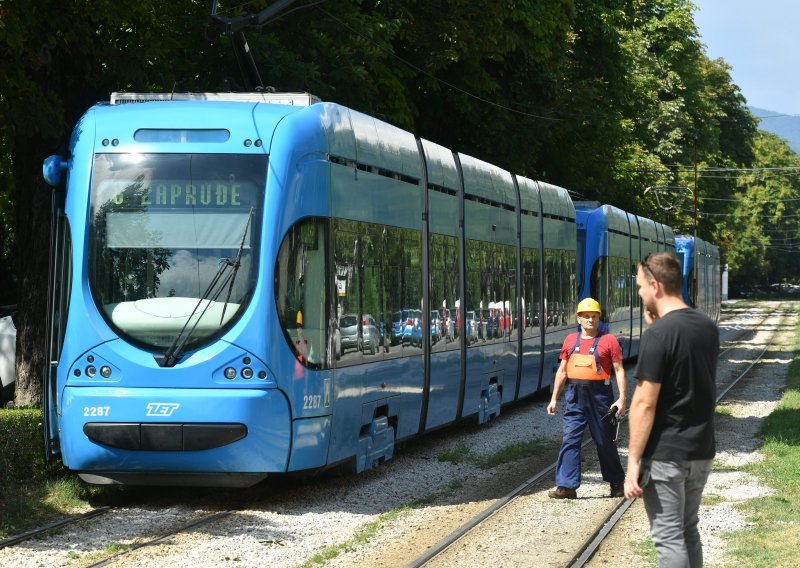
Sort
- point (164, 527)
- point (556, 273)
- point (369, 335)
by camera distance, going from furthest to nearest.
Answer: point (556, 273) → point (369, 335) → point (164, 527)

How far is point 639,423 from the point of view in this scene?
654 centimetres

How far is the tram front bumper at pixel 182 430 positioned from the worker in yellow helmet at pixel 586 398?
264 centimetres

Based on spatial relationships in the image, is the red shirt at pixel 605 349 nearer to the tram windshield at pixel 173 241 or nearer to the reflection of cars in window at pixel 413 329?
the reflection of cars in window at pixel 413 329

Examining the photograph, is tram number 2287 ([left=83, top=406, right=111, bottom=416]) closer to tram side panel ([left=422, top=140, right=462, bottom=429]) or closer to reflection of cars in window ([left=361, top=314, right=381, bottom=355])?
reflection of cars in window ([left=361, top=314, right=381, bottom=355])

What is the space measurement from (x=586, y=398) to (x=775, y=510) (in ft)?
6.15

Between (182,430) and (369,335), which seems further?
(369,335)

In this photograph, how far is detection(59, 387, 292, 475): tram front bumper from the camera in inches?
446

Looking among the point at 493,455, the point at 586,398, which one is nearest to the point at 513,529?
the point at 586,398

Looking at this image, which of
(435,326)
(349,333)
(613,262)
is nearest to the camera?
(349,333)

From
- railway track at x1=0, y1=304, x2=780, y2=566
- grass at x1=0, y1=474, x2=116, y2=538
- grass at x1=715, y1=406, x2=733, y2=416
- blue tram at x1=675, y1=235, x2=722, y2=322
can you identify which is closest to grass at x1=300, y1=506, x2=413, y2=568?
railway track at x1=0, y1=304, x2=780, y2=566

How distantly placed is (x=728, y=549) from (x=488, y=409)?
8650 millimetres

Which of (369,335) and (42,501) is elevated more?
(369,335)

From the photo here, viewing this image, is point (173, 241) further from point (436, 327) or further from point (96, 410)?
point (436, 327)

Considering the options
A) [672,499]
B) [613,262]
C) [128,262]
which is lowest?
[672,499]
